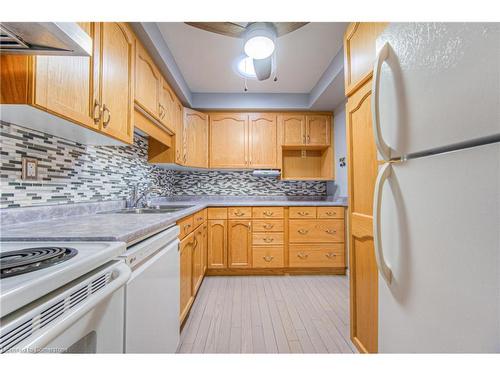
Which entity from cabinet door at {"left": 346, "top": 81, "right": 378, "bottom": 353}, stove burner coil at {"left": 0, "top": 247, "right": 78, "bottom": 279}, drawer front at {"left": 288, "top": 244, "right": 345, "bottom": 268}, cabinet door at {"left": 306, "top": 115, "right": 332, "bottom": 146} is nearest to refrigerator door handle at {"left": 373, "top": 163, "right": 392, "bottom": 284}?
cabinet door at {"left": 346, "top": 81, "right": 378, "bottom": 353}

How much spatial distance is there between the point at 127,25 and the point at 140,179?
1.35 m

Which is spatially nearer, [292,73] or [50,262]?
[50,262]

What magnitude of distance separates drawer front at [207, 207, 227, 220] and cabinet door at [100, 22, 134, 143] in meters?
1.47

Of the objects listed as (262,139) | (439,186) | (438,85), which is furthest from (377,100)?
(262,139)

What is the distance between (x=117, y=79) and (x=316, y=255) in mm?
2580

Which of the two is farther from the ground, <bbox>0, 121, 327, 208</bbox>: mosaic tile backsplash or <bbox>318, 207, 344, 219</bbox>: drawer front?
<bbox>0, 121, 327, 208</bbox>: mosaic tile backsplash

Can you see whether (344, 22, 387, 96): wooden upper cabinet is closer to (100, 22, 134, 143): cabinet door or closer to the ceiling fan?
the ceiling fan

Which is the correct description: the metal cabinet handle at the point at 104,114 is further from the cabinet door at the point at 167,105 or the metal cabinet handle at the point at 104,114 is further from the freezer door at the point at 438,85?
the freezer door at the point at 438,85

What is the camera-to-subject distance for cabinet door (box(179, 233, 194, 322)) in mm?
1596

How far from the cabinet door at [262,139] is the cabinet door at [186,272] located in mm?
1549

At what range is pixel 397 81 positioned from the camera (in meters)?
0.75
